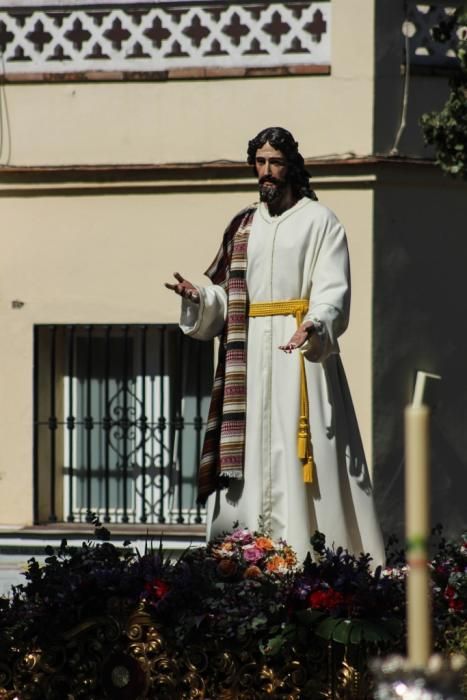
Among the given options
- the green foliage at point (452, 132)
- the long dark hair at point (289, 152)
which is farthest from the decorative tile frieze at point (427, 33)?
the long dark hair at point (289, 152)

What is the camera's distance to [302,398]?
276 inches

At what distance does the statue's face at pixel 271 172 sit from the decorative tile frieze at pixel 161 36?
5.38 meters

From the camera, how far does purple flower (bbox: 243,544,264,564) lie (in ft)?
22.1

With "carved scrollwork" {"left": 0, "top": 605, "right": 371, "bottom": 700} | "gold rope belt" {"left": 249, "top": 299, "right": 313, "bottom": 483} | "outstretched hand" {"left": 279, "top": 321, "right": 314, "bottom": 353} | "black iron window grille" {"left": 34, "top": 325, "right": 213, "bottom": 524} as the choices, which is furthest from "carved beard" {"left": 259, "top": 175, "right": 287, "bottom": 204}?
"black iron window grille" {"left": 34, "top": 325, "right": 213, "bottom": 524}

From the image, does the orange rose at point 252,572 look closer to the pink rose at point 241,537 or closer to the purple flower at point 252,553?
the purple flower at point 252,553

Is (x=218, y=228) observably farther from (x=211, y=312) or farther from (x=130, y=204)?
(x=211, y=312)

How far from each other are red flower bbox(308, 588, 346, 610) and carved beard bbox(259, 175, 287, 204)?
5.52 ft

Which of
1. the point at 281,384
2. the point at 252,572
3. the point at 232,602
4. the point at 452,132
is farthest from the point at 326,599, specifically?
the point at 452,132

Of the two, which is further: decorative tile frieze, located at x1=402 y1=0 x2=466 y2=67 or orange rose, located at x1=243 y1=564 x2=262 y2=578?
decorative tile frieze, located at x1=402 y1=0 x2=466 y2=67

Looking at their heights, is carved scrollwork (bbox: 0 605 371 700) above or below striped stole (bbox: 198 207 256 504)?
below

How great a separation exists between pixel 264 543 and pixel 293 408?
522mm

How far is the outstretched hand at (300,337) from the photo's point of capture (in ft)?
21.4

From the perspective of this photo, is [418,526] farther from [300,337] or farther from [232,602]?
[300,337]

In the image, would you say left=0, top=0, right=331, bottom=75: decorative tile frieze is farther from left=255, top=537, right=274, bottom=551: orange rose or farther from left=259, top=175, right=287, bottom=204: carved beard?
left=255, top=537, right=274, bottom=551: orange rose
